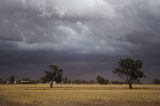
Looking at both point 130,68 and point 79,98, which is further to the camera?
point 130,68

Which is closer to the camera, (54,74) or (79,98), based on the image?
(79,98)

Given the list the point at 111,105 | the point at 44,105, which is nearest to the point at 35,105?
the point at 44,105

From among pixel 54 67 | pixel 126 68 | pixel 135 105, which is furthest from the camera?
pixel 54 67

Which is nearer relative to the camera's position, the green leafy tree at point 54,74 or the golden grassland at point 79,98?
the golden grassland at point 79,98

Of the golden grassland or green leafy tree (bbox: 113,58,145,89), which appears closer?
the golden grassland

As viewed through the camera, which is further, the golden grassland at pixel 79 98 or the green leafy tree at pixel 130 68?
the green leafy tree at pixel 130 68

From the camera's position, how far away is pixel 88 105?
34562 millimetres

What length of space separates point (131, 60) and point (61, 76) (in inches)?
1381

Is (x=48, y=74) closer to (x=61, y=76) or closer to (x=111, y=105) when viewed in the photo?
(x=61, y=76)

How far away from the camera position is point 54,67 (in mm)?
137750

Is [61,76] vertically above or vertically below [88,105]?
above

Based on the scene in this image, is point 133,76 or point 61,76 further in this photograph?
point 61,76

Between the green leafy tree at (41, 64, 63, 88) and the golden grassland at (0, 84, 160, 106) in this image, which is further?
the green leafy tree at (41, 64, 63, 88)

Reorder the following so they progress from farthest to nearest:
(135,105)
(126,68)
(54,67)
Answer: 1. (54,67)
2. (126,68)
3. (135,105)
